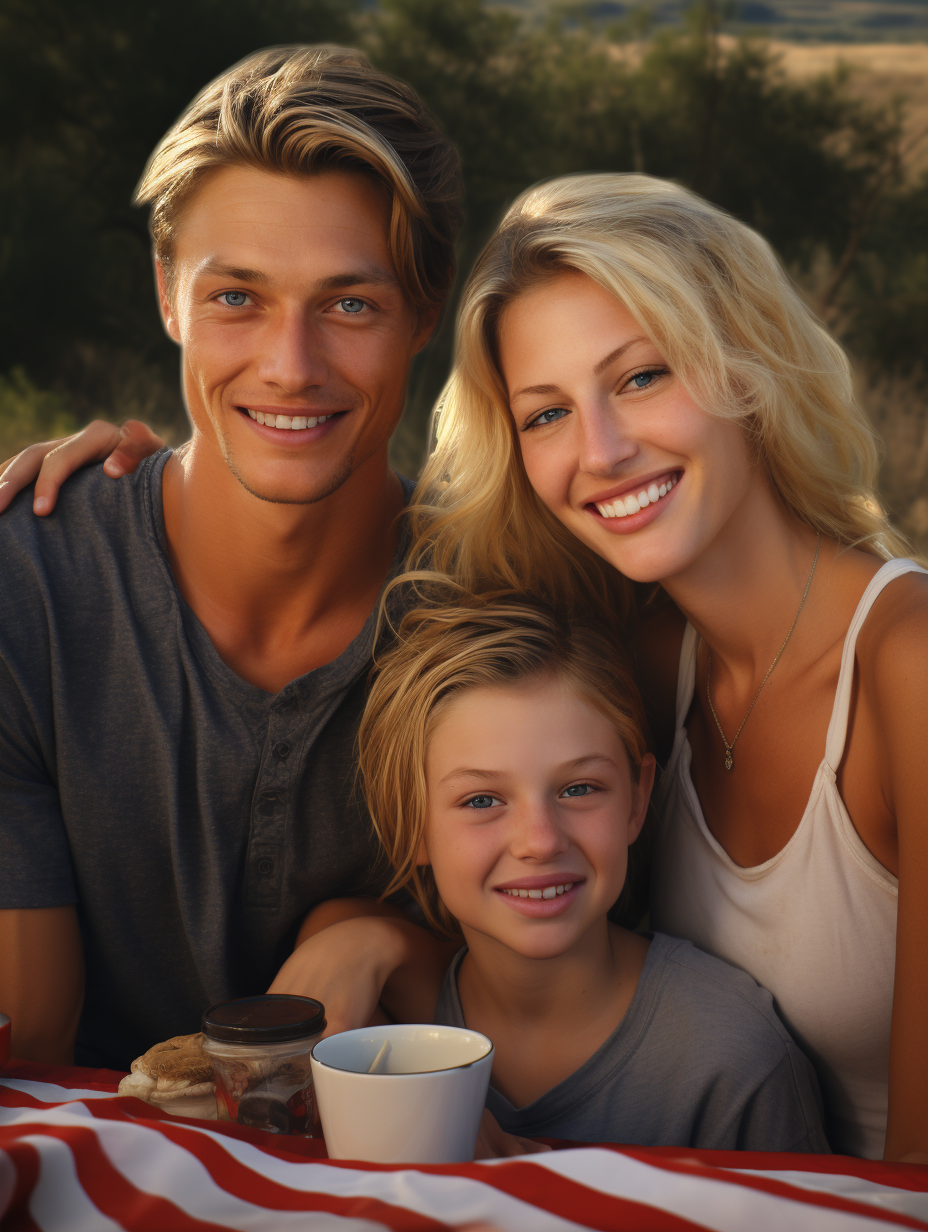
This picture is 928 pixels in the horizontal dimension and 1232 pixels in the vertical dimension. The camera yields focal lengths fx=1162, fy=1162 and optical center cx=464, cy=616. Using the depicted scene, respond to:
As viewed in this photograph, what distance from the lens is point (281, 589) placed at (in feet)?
6.76

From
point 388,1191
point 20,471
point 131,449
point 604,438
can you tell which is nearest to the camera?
point 388,1191

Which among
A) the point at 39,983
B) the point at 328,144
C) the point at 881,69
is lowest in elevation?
the point at 39,983

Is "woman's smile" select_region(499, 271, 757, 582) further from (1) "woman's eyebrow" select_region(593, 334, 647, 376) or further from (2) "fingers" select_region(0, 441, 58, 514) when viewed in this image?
(2) "fingers" select_region(0, 441, 58, 514)

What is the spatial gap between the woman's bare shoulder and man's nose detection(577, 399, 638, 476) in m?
0.48

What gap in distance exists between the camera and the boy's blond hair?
5.45 feet

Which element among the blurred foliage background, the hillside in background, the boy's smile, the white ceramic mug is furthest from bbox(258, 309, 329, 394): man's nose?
the hillside in background

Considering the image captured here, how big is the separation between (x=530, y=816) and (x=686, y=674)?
0.58 metres

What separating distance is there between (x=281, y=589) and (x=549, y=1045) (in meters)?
0.90

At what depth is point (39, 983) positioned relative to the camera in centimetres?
175

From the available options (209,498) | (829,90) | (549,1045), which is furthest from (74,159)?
(549,1045)

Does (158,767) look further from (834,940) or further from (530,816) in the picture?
(834,940)

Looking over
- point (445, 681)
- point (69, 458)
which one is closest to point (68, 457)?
point (69, 458)

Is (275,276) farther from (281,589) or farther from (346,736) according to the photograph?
(346,736)

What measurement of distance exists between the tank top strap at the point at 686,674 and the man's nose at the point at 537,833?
484mm
